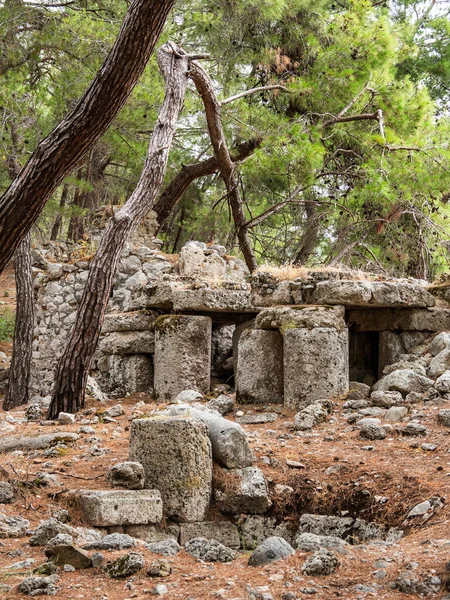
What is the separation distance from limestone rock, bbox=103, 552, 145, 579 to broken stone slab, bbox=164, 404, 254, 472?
1.66 m

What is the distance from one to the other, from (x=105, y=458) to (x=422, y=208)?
23.9 feet

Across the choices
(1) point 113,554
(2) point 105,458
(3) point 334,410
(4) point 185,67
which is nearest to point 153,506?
(1) point 113,554

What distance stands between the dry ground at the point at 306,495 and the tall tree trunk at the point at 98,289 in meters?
0.50

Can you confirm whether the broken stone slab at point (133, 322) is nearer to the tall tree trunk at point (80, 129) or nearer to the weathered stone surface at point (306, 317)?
the weathered stone surface at point (306, 317)

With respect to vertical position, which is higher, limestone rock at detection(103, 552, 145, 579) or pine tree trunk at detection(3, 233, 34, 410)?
pine tree trunk at detection(3, 233, 34, 410)

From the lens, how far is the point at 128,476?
4.86 meters

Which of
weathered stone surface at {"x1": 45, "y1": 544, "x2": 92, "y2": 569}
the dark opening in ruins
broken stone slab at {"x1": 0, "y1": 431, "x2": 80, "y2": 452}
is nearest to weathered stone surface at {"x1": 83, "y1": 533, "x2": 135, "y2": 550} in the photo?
weathered stone surface at {"x1": 45, "y1": 544, "x2": 92, "y2": 569}

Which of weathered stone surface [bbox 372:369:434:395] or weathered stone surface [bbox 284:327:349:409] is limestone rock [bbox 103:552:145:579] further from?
weathered stone surface [bbox 372:369:434:395]

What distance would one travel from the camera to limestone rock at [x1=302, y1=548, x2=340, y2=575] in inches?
137

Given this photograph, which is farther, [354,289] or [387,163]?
[387,163]

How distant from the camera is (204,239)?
17.5 m

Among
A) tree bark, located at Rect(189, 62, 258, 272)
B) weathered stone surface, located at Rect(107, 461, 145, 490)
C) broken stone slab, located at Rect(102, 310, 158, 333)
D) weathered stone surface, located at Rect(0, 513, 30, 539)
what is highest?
tree bark, located at Rect(189, 62, 258, 272)

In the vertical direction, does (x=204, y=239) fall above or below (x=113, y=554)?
above

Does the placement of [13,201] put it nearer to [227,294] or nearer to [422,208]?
[227,294]
